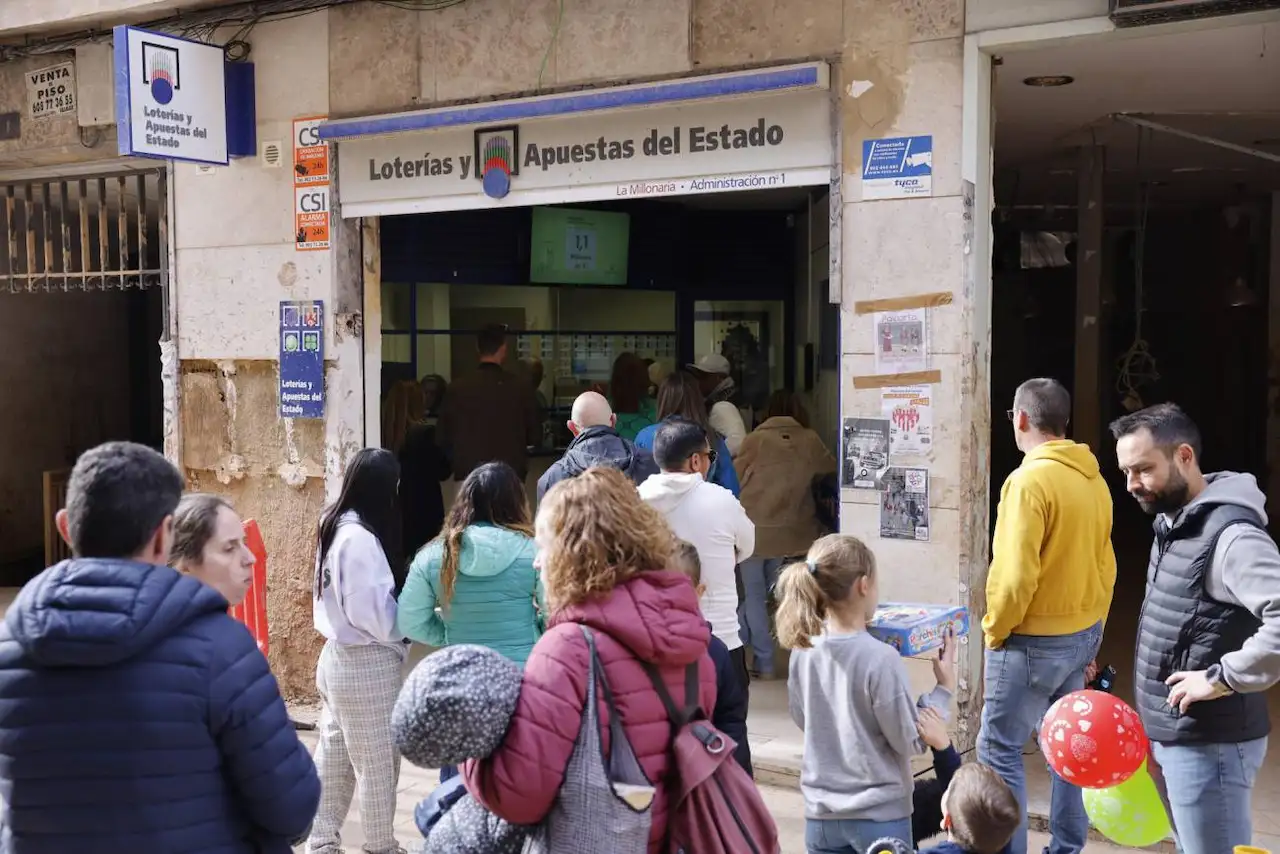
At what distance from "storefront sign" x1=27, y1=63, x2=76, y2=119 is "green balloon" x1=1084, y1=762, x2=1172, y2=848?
22.6 ft

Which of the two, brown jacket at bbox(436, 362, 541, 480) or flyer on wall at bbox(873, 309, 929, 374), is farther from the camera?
brown jacket at bbox(436, 362, 541, 480)

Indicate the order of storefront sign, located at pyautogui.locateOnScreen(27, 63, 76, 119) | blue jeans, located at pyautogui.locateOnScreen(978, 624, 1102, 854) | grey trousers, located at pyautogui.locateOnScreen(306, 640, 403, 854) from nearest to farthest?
blue jeans, located at pyautogui.locateOnScreen(978, 624, 1102, 854)
grey trousers, located at pyautogui.locateOnScreen(306, 640, 403, 854)
storefront sign, located at pyautogui.locateOnScreen(27, 63, 76, 119)

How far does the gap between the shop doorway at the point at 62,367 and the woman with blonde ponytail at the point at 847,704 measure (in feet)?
22.4

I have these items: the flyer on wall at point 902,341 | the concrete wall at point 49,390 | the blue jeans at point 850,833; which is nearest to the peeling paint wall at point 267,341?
the flyer on wall at point 902,341

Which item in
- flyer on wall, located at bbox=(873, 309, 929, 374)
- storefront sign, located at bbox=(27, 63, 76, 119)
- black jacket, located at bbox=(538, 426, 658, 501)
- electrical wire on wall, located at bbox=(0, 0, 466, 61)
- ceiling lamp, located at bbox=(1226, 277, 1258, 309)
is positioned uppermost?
electrical wire on wall, located at bbox=(0, 0, 466, 61)

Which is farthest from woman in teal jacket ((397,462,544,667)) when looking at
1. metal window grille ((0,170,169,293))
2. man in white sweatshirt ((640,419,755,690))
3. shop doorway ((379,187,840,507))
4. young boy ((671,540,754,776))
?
metal window grille ((0,170,169,293))

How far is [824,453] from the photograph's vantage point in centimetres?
698

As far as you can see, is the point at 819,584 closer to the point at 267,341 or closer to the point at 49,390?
the point at 267,341

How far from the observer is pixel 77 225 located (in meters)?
9.84

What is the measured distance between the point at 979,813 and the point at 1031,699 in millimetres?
1351

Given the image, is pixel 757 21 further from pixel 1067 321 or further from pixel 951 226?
pixel 1067 321

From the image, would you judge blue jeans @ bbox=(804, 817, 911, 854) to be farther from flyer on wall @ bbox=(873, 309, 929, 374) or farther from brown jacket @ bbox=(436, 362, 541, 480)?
brown jacket @ bbox=(436, 362, 541, 480)

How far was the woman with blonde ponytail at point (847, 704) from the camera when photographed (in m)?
3.22

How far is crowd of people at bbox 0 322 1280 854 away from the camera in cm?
227
